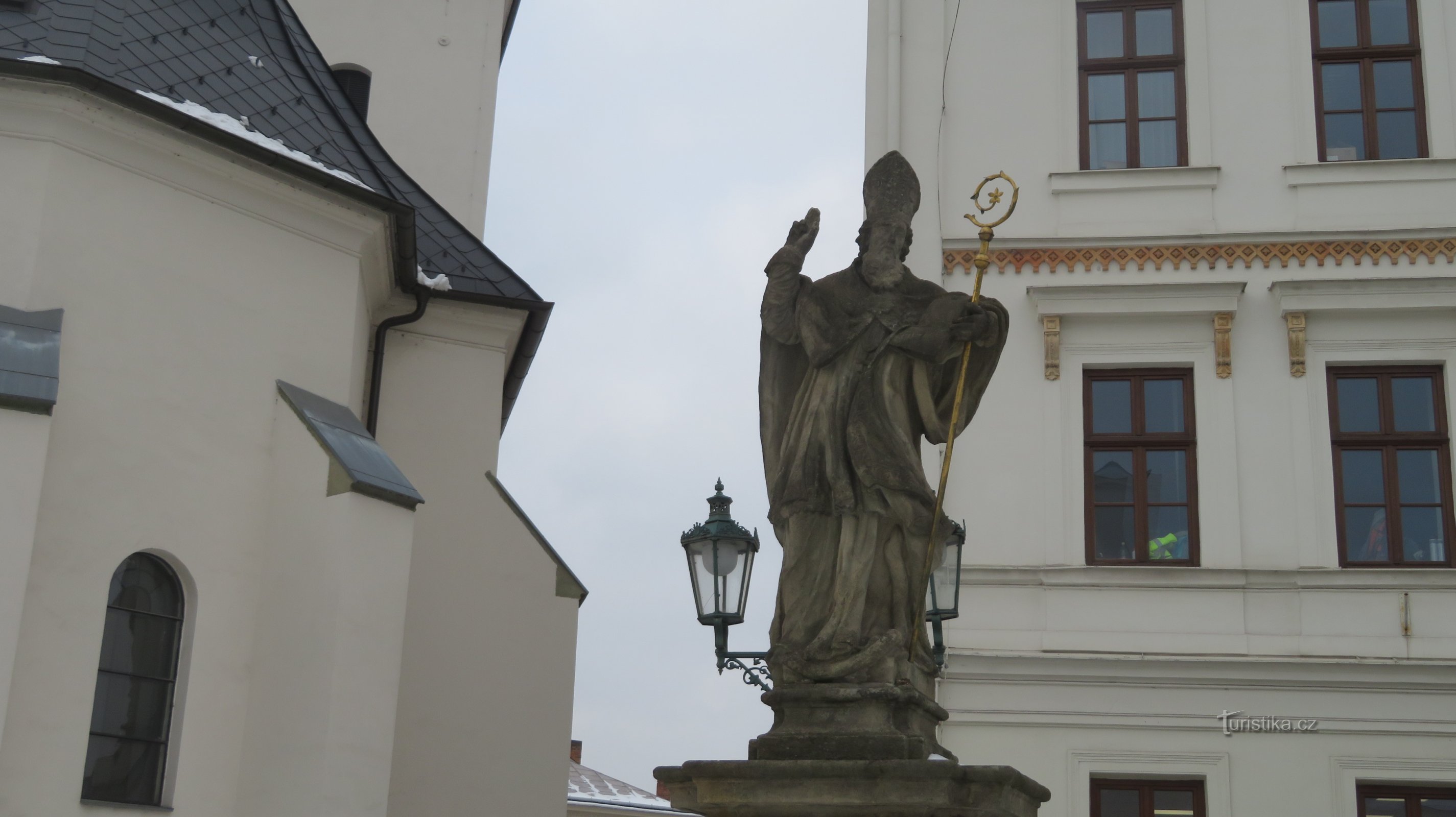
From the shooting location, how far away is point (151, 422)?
10305mm

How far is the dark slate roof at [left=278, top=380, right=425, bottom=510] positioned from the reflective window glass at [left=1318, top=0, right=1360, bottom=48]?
916 centimetres

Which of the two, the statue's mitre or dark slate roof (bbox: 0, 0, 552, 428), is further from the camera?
dark slate roof (bbox: 0, 0, 552, 428)

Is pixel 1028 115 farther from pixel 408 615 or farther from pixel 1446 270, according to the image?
pixel 408 615

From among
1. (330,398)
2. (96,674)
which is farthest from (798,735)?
(330,398)

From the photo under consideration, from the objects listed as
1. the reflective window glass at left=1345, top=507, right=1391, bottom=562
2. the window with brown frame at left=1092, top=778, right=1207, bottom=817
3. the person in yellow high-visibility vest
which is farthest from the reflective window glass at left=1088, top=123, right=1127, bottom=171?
the window with brown frame at left=1092, top=778, right=1207, bottom=817

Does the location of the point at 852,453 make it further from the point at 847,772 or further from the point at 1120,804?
the point at 1120,804

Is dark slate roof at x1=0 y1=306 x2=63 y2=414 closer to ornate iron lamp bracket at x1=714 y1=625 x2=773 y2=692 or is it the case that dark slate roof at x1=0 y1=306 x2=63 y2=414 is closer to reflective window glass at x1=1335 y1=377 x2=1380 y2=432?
ornate iron lamp bracket at x1=714 y1=625 x2=773 y2=692

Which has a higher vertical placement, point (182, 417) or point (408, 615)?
point (182, 417)

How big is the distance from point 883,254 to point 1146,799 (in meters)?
8.03

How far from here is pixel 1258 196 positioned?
45.7ft

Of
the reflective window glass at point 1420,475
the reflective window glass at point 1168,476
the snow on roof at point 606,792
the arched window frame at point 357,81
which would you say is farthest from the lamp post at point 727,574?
the snow on roof at point 606,792

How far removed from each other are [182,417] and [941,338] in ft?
21.6

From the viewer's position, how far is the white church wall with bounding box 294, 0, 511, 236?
63.1 ft

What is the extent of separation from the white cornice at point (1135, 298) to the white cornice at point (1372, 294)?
518 millimetres
